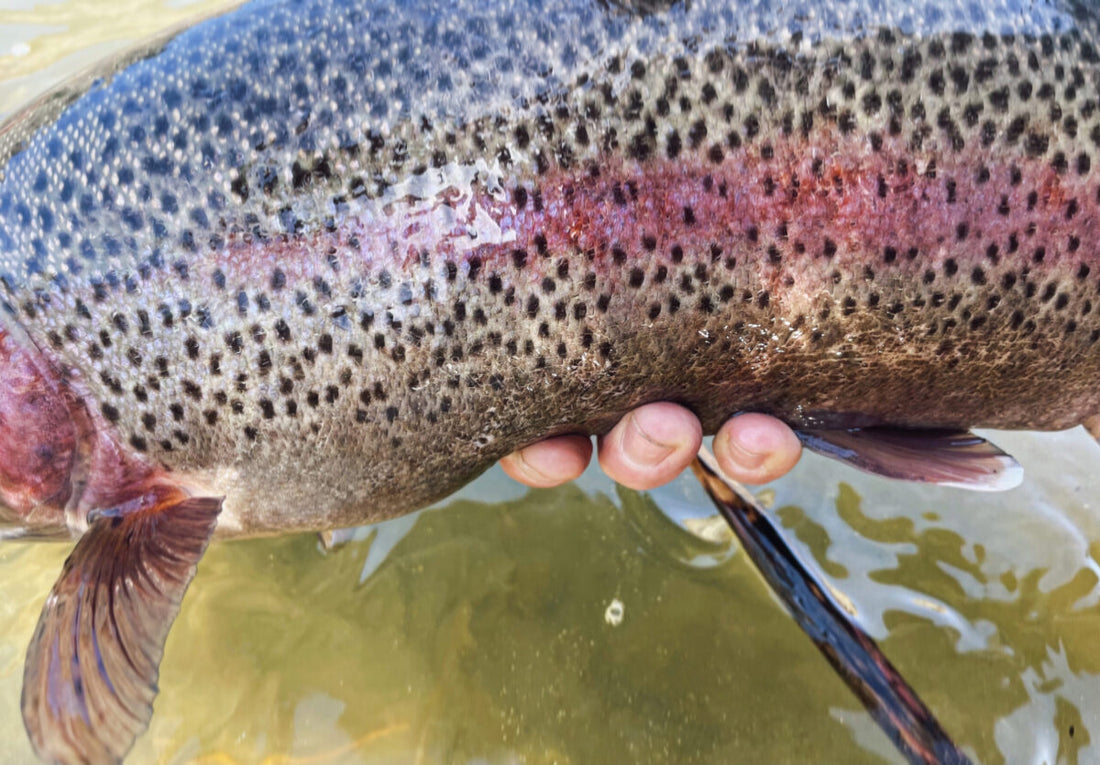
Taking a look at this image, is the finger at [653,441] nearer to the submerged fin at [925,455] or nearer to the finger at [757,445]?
the finger at [757,445]

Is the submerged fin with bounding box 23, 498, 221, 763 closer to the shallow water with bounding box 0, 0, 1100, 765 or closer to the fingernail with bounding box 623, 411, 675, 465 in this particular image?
the shallow water with bounding box 0, 0, 1100, 765

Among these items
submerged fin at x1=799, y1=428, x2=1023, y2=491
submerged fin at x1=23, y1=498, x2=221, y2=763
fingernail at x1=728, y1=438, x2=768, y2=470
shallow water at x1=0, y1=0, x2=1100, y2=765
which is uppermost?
submerged fin at x1=23, y1=498, x2=221, y2=763

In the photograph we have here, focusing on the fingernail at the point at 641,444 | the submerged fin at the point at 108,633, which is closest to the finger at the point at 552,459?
the fingernail at the point at 641,444

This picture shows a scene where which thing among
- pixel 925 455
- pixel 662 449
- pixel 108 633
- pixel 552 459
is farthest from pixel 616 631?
pixel 108 633

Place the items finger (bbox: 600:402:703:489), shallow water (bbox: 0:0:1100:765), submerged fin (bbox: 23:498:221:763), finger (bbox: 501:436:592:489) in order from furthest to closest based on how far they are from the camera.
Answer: shallow water (bbox: 0:0:1100:765) → finger (bbox: 501:436:592:489) → finger (bbox: 600:402:703:489) → submerged fin (bbox: 23:498:221:763)

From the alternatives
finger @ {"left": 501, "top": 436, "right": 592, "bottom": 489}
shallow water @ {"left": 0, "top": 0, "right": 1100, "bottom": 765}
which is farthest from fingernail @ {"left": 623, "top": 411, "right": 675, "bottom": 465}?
shallow water @ {"left": 0, "top": 0, "right": 1100, "bottom": 765}
